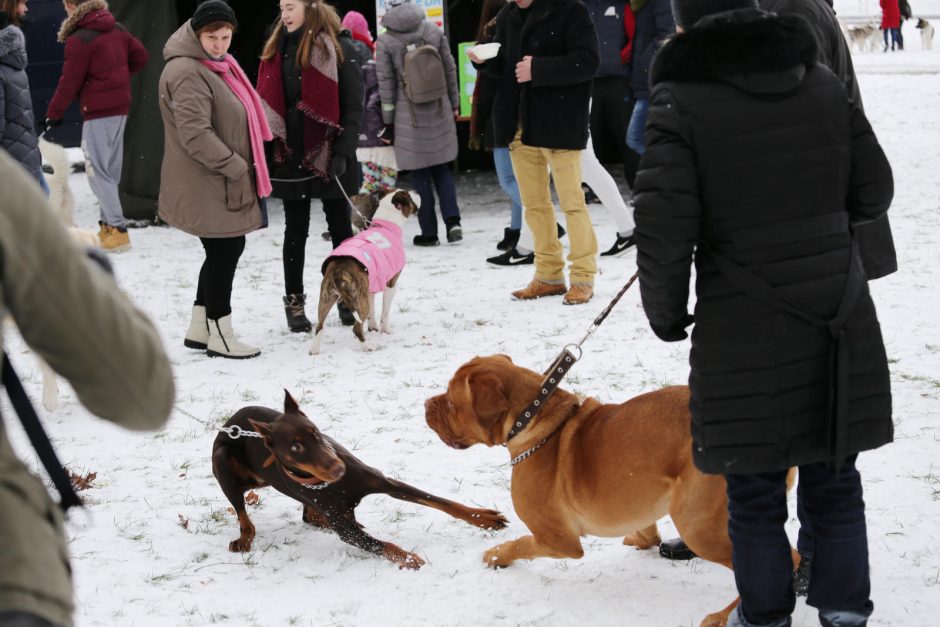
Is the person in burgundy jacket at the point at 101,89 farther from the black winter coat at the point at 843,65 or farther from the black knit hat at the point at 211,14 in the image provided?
the black winter coat at the point at 843,65

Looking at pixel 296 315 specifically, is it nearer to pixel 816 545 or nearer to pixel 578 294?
pixel 578 294

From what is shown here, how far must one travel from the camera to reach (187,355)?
609cm

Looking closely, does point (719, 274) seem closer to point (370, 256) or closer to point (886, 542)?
point (886, 542)

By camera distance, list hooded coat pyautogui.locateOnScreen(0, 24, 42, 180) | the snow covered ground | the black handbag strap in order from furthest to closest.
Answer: hooded coat pyautogui.locateOnScreen(0, 24, 42, 180) < the snow covered ground < the black handbag strap

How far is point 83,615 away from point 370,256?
309cm

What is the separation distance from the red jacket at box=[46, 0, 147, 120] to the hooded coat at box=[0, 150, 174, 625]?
768 centimetres

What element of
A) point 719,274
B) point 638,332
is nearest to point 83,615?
point 719,274

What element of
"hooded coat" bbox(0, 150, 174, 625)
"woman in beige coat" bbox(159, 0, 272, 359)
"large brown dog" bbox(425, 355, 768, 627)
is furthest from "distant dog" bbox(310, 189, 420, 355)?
"hooded coat" bbox(0, 150, 174, 625)

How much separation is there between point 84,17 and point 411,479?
5.85 metres

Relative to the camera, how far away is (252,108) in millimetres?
5762

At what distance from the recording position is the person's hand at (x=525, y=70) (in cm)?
621

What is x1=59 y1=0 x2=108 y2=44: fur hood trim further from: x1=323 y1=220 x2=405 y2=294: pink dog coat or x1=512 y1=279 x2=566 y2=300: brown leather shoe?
x1=512 y1=279 x2=566 y2=300: brown leather shoe

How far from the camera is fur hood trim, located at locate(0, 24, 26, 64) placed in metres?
6.33

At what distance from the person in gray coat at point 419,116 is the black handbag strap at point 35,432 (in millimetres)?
7190
